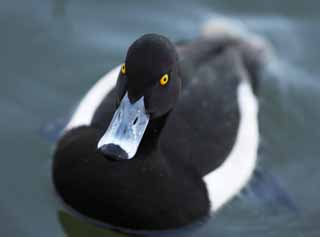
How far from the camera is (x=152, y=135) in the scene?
4480mm

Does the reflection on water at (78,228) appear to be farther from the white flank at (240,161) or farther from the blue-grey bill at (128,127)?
the blue-grey bill at (128,127)

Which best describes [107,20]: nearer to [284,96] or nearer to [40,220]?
[284,96]

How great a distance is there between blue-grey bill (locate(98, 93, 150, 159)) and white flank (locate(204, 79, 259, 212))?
0.85m

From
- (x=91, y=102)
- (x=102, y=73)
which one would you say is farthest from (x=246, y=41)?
(x=91, y=102)

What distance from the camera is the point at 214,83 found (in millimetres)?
5309

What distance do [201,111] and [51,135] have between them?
102 centimetres

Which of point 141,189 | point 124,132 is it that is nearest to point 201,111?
point 141,189

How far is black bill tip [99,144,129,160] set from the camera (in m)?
3.95

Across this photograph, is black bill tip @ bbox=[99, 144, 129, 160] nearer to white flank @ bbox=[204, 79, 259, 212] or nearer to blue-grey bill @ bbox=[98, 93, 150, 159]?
blue-grey bill @ bbox=[98, 93, 150, 159]

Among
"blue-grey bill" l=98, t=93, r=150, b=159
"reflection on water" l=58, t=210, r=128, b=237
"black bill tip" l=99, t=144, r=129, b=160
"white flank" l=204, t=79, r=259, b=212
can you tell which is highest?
"white flank" l=204, t=79, r=259, b=212

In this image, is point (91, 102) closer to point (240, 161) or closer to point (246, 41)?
point (240, 161)

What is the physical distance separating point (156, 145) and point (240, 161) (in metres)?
0.77

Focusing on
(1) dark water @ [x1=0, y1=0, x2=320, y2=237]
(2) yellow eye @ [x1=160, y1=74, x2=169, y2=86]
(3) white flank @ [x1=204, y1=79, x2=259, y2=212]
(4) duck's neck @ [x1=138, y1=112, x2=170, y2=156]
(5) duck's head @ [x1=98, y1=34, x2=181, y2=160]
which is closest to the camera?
(5) duck's head @ [x1=98, y1=34, x2=181, y2=160]

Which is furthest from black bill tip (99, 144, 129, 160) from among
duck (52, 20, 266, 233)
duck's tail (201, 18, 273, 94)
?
duck's tail (201, 18, 273, 94)
